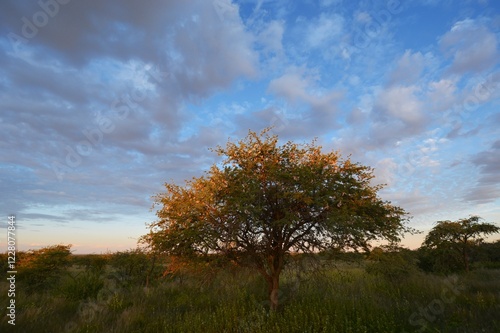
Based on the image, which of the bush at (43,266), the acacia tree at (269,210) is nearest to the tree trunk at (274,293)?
the acacia tree at (269,210)

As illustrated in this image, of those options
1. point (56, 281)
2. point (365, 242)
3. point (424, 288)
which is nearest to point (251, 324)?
point (365, 242)

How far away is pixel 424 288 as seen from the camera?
15.6 m

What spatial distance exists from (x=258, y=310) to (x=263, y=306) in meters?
1.24

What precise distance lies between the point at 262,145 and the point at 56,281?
19730 mm

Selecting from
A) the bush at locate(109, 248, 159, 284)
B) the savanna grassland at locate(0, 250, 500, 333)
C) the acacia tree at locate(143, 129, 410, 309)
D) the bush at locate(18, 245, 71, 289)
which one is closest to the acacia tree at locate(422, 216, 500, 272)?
the savanna grassland at locate(0, 250, 500, 333)

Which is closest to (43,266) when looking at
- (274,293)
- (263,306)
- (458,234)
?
(263,306)

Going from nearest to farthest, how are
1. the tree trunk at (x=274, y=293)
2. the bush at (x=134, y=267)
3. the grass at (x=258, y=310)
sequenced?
the grass at (x=258, y=310) < the tree trunk at (x=274, y=293) < the bush at (x=134, y=267)

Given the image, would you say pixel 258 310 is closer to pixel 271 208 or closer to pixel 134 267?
pixel 271 208

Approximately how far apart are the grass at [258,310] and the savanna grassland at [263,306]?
1.3 inches

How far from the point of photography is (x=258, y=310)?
11.0 m

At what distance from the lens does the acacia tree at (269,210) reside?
1046cm

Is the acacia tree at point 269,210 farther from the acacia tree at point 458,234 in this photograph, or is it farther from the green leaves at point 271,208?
the acacia tree at point 458,234

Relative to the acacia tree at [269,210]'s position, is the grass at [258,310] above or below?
below

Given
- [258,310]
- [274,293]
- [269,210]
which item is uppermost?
[269,210]
